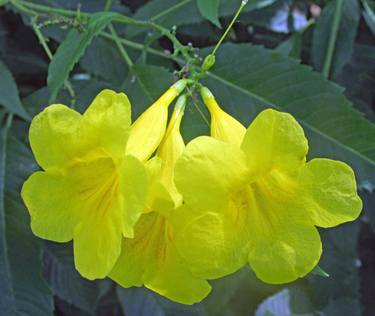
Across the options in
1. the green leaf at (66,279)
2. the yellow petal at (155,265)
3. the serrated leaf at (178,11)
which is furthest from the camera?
the green leaf at (66,279)

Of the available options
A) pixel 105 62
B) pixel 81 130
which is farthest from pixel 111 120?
pixel 105 62

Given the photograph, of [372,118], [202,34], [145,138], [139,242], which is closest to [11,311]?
[139,242]

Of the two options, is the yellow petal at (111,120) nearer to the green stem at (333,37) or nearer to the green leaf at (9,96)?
the green leaf at (9,96)

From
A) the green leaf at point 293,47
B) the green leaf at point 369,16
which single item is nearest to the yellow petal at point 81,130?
the green leaf at point 293,47

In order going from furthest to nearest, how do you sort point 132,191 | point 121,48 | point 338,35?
point 338,35 → point 121,48 → point 132,191

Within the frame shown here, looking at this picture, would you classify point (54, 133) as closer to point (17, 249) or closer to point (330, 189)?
point (330, 189)

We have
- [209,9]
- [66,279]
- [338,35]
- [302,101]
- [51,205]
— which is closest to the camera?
[51,205]

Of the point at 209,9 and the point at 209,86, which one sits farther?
the point at 209,86
